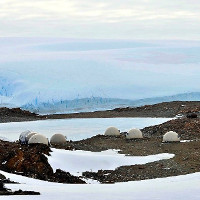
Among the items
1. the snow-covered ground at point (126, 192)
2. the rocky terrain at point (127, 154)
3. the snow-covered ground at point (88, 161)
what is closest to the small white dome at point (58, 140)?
the rocky terrain at point (127, 154)

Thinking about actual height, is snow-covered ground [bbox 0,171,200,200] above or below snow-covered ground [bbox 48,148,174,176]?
above

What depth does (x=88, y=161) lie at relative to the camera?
19.1m

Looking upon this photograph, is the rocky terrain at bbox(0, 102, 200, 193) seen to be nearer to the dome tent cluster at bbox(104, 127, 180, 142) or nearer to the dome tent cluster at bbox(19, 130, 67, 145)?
the dome tent cluster at bbox(104, 127, 180, 142)

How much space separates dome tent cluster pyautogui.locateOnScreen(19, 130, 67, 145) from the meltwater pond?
169 inches

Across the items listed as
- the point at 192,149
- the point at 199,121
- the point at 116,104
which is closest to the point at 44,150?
the point at 192,149

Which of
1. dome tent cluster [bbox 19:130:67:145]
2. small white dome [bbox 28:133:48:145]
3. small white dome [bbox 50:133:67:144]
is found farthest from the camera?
small white dome [bbox 50:133:67:144]

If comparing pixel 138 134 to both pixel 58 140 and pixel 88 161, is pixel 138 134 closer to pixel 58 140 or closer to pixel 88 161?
pixel 58 140

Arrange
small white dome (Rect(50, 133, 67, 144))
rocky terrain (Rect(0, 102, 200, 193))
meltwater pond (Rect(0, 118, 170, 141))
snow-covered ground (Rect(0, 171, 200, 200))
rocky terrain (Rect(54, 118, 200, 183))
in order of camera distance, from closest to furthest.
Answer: snow-covered ground (Rect(0, 171, 200, 200)), rocky terrain (Rect(0, 102, 200, 193)), rocky terrain (Rect(54, 118, 200, 183)), small white dome (Rect(50, 133, 67, 144)), meltwater pond (Rect(0, 118, 170, 141))

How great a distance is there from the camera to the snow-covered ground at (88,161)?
18.1m

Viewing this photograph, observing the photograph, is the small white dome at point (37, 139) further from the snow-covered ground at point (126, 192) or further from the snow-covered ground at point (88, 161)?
the snow-covered ground at point (126, 192)

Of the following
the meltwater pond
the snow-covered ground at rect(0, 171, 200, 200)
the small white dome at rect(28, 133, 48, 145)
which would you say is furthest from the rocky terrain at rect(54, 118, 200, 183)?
the snow-covered ground at rect(0, 171, 200, 200)

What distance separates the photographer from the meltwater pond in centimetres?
3139

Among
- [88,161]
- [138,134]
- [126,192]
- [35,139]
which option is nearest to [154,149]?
[138,134]

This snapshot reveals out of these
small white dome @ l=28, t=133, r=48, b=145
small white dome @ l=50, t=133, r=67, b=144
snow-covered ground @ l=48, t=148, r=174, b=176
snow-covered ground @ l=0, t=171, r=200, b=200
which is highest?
small white dome @ l=28, t=133, r=48, b=145
